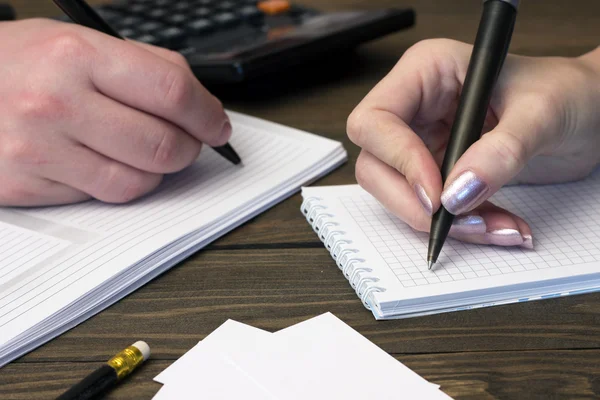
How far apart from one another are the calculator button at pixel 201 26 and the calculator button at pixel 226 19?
11 mm

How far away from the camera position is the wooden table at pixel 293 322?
36 cm

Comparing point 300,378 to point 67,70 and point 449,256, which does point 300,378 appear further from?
point 67,70

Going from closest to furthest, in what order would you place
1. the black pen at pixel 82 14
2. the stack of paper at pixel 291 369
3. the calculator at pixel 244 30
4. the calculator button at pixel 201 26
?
1. the stack of paper at pixel 291 369
2. the black pen at pixel 82 14
3. the calculator at pixel 244 30
4. the calculator button at pixel 201 26

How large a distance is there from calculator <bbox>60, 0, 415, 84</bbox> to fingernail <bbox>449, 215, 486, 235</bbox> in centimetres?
35

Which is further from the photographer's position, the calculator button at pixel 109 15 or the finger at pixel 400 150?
the calculator button at pixel 109 15

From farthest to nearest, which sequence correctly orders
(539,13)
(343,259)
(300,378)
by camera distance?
(539,13) → (343,259) → (300,378)

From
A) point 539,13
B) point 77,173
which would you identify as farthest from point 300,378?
point 539,13

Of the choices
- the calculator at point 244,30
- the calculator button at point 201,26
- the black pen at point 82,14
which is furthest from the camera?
the calculator button at point 201,26

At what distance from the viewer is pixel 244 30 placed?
84 centimetres

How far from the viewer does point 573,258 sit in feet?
1.46

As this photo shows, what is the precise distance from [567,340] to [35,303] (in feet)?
1.10

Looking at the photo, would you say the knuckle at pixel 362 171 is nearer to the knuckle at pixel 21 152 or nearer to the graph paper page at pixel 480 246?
the graph paper page at pixel 480 246

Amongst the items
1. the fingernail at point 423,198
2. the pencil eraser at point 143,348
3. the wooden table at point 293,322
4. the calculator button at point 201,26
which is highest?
the calculator button at point 201,26

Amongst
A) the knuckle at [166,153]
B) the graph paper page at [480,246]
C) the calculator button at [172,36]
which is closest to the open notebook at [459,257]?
the graph paper page at [480,246]
